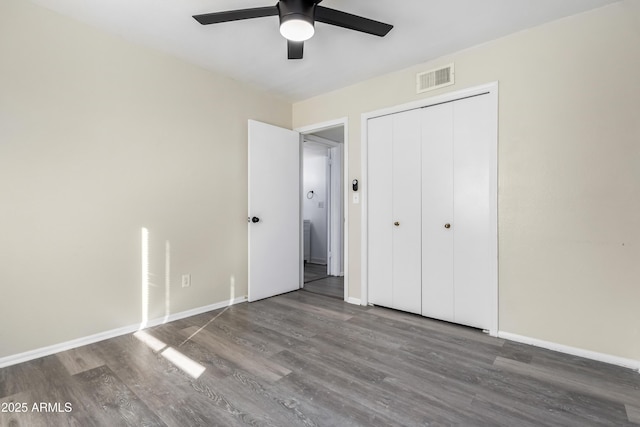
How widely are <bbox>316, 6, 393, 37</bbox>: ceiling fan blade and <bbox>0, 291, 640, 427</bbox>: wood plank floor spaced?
2.26 metres

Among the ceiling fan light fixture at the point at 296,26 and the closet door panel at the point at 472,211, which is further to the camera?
the closet door panel at the point at 472,211

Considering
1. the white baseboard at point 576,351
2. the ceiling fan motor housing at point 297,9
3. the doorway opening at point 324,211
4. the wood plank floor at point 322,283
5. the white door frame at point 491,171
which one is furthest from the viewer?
the doorway opening at point 324,211

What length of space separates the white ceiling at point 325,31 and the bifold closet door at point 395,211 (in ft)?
2.13

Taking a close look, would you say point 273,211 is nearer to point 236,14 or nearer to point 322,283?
point 322,283

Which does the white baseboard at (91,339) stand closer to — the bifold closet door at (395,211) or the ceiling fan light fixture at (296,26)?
the bifold closet door at (395,211)

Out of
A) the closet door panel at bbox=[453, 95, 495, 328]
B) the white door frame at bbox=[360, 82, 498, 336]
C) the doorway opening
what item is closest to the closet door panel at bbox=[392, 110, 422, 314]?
the white door frame at bbox=[360, 82, 498, 336]

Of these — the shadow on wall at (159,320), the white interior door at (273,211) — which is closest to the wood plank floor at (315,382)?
the shadow on wall at (159,320)

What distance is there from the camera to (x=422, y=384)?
190 cm

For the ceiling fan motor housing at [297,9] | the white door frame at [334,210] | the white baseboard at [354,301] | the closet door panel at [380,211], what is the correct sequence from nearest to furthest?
the ceiling fan motor housing at [297,9]
the closet door panel at [380,211]
the white baseboard at [354,301]
the white door frame at [334,210]

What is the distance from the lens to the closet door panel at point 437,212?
290cm

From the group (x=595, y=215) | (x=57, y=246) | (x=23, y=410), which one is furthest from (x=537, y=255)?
(x=57, y=246)

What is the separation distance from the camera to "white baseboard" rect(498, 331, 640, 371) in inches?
82.4

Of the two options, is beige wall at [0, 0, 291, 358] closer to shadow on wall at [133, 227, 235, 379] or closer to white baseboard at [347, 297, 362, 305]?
shadow on wall at [133, 227, 235, 379]

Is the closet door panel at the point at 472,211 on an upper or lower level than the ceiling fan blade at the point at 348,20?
lower
